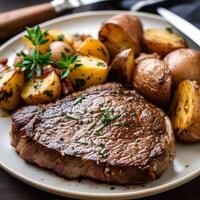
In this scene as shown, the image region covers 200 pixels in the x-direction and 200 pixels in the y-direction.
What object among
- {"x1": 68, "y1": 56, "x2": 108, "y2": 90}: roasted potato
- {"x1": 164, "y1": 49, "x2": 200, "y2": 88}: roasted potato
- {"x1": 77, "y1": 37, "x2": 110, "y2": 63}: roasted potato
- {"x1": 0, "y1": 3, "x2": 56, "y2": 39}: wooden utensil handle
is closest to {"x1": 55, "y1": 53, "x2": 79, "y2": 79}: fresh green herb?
{"x1": 68, "y1": 56, "x2": 108, "y2": 90}: roasted potato

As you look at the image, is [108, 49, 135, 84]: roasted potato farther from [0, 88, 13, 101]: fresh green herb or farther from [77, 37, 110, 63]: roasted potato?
[0, 88, 13, 101]: fresh green herb

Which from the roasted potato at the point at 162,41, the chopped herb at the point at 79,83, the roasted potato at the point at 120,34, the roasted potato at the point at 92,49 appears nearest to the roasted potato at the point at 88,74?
the chopped herb at the point at 79,83

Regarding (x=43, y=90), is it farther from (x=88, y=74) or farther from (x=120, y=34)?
(x=120, y=34)

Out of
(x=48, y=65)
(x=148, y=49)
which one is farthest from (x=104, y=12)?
(x=48, y=65)

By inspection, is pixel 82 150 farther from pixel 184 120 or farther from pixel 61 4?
pixel 61 4

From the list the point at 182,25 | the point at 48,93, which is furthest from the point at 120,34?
the point at 48,93

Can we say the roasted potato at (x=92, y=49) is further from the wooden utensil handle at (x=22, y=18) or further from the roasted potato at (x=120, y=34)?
the wooden utensil handle at (x=22, y=18)
